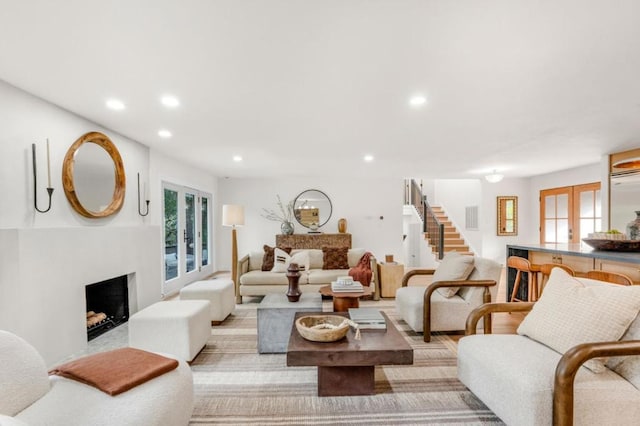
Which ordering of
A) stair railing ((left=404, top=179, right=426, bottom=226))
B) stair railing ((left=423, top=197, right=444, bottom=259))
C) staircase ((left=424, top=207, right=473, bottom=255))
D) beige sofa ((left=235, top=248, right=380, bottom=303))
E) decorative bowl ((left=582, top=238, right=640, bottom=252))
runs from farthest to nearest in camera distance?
stair railing ((left=404, top=179, right=426, bottom=226))
staircase ((left=424, top=207, right=473, bottom=255))
stair railing ((left=423, top=197, right=444, bottom=259))
beige sofa ((left=235, top=248, right=380, bottom=303))
decorative bowl ((left=582, top=238, right=640, bottom=252))

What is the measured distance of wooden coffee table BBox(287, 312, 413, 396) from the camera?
1.97m

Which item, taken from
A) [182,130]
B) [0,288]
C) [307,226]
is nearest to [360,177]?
[307,226]

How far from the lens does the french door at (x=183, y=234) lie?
17.3ft

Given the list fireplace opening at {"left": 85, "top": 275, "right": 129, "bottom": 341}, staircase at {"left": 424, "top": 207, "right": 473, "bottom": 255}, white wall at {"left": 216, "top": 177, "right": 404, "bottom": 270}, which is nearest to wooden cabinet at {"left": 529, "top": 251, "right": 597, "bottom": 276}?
white wall at {"left": 216, "top": 177, "right": 404, "bottom": 270}

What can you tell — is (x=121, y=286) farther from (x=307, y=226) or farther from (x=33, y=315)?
(x=307, y=226)

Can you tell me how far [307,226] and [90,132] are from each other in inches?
181

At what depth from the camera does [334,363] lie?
1980 millimetres

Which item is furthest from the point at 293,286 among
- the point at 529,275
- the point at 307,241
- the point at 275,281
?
the point at 307,241

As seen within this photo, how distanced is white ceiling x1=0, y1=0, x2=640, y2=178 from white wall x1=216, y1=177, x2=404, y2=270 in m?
3.38

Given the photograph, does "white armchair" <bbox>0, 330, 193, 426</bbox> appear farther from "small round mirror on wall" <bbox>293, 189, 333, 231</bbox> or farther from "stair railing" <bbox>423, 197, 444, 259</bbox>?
"stair railing" <bbox>423, 197, 444, 259</bbox>

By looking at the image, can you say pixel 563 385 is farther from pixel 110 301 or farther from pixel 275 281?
pixel 110 301

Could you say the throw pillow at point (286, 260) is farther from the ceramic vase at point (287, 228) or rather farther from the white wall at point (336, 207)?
the white wall at point (336, 207)

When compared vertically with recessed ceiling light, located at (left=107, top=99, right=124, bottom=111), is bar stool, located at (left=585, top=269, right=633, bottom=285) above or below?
below

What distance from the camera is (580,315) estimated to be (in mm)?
1740
